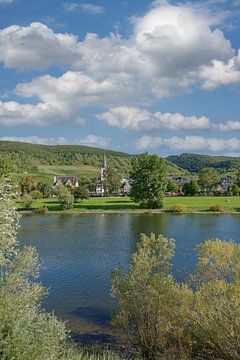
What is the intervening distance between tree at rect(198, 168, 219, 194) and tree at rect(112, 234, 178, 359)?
132 m

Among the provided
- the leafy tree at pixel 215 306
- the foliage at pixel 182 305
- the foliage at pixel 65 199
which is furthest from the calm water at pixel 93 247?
the leafy tree at pixel 215 306

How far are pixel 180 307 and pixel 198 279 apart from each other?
1894 millimetres

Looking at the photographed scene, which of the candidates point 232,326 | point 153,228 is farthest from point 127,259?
point 232,326

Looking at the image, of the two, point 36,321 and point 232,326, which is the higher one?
point 36,321

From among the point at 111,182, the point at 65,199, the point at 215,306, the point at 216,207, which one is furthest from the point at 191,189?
the point at 215,306

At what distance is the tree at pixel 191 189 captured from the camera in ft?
462

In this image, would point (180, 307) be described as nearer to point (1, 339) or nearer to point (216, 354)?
point (216, 354)

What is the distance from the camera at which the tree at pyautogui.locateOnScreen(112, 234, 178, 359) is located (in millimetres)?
22234

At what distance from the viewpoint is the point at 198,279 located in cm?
2223

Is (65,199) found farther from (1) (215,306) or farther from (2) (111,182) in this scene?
(1) (215,306)

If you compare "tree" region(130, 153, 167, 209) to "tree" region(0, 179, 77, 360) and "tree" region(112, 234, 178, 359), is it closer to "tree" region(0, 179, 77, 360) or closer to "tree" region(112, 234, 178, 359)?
"tree" region(112, 234, 178, 359)

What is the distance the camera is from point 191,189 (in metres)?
141

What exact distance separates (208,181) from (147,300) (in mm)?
134800

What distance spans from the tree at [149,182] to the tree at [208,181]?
51.0 meters
